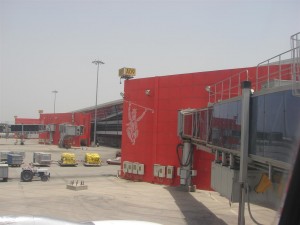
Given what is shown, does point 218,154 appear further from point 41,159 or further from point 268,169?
point 41,159

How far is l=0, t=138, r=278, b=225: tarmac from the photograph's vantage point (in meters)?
18.2

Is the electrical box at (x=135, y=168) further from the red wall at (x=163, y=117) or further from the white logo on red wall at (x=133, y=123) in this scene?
the white logo on red wall at (x=133, y=123)

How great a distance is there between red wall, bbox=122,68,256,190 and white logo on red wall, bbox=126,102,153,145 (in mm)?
94

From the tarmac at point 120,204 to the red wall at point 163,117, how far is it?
1.80 meters

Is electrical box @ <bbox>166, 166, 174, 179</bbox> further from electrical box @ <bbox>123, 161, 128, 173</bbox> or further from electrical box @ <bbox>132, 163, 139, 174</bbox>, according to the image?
electrical box @ <bbox>123, 161, 128, 173</bbox>

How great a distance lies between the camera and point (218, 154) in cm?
1688

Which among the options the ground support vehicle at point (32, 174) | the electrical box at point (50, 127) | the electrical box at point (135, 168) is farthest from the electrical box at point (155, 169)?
the electrical box at point (50, 127)

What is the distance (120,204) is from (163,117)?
1084 centimetres

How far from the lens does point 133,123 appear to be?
33.9 meters

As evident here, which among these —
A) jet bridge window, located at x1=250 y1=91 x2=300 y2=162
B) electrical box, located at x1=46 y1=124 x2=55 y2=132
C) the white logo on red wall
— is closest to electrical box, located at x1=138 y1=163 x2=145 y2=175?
the white logo on red wall

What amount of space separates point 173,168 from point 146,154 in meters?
3.37

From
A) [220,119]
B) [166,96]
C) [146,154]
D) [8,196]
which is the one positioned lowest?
[8,196]

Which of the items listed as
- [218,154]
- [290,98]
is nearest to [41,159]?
[218,154]

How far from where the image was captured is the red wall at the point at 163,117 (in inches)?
1103
